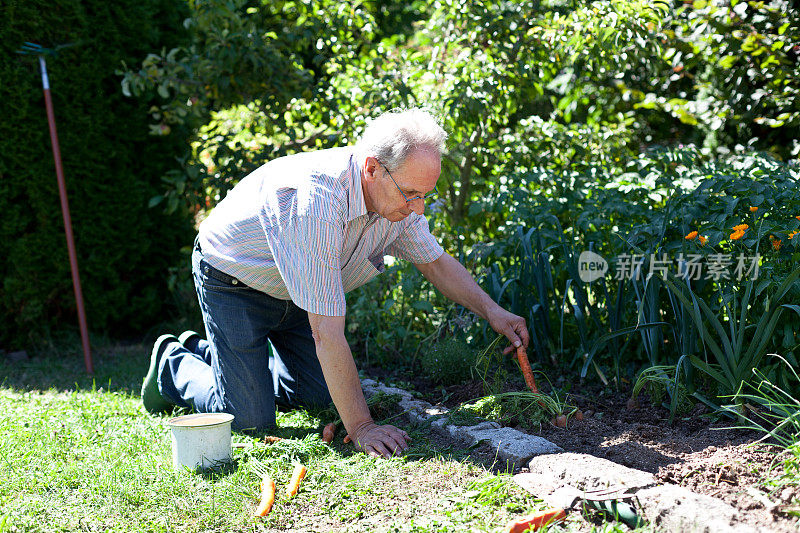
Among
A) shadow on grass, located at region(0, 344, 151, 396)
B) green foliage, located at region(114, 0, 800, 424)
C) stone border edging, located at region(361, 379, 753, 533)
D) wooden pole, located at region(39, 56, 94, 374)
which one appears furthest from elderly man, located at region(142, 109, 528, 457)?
wooden pole, located at region(39, 56, 94, 374)

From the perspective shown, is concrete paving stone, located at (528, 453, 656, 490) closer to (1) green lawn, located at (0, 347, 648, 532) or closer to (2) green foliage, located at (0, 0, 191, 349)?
(1) green lawn, located at (0, 347, 648, 532)

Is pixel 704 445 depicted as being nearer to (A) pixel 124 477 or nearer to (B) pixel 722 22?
(A) pixel 124 477

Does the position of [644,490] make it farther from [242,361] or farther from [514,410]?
[242,361]

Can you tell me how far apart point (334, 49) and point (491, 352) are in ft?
8.31

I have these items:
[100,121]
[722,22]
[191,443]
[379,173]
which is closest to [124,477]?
[191,443]

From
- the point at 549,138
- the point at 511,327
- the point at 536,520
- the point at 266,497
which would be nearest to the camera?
the point at 536,520

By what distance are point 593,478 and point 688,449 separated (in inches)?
17.2

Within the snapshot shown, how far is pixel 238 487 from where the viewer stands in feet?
7.23

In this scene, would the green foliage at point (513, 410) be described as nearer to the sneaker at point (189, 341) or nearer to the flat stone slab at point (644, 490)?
the flat stone slab at point (644, 490)

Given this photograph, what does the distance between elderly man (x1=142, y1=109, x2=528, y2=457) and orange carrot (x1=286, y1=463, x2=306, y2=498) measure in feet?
0.74

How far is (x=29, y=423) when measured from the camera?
2.92m

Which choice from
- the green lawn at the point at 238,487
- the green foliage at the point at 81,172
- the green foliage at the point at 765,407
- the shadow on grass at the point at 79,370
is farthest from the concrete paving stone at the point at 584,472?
the green foliage at the point at 81,172

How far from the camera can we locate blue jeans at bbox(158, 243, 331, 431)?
2.76 m

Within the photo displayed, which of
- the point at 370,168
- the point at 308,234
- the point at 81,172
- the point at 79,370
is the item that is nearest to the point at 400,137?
the point at 370,168
